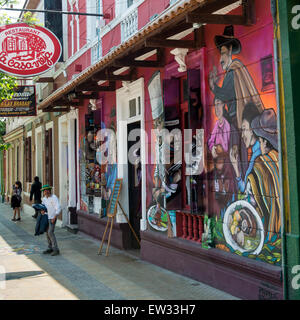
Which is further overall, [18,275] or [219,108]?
[18,275]

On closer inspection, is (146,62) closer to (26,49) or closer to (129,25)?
(129,25)

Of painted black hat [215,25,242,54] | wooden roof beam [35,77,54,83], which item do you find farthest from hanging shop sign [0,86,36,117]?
painted black hat [215,25,242,54]

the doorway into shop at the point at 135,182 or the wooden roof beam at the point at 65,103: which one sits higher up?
the wooden roof beam at the point at 65,103

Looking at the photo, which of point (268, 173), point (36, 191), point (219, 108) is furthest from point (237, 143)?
point (36, 191)

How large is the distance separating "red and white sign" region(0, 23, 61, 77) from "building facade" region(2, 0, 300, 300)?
34.2 inches

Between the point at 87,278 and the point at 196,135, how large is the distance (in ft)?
10.4

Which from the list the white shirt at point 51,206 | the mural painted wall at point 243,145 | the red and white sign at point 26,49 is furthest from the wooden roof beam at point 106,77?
the mural painted wall at point 243,145

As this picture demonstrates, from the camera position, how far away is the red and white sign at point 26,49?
11625mm

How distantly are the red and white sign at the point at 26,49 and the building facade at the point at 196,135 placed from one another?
870 millimetres

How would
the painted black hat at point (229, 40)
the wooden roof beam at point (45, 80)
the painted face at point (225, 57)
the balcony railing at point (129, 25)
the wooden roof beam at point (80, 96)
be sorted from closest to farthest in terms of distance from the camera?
the painted black hat at point (229, 40)
the painted face at point (225, 57)
the balcony railing at point (129, 25)
the wooden roof beam at point (80, 96)
the wooden roof beam at point (45, 80)

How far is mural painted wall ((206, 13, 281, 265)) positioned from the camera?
6234 millimetres

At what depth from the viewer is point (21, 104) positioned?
59.3 feet

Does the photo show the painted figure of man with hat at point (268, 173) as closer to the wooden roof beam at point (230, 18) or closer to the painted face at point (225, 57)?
the painted face at point (225, 57)

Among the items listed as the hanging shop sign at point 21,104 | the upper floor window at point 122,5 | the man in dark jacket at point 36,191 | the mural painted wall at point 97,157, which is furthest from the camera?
the man in dark jacket at point 36,191
